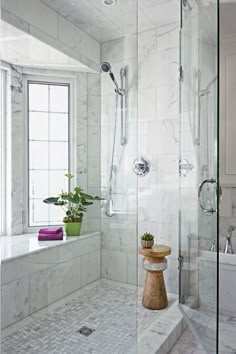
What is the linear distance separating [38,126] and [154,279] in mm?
1350

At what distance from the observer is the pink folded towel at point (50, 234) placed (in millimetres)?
1850

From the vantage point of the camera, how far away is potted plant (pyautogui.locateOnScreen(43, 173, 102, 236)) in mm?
1924

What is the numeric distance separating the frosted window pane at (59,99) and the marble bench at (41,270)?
82cm

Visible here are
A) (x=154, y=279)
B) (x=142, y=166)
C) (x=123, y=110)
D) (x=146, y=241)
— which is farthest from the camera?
(x=142, y=166)

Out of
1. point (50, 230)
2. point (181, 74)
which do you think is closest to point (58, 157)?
point (50, 230)

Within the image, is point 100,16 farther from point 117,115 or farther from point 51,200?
point 51,200

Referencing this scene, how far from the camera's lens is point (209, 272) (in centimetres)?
185

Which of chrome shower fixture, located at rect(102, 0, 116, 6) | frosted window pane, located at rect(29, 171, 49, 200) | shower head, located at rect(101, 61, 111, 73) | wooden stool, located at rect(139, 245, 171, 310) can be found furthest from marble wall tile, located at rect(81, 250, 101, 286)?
chrome shower fixture, located at rect(102, 0, 116, 6)

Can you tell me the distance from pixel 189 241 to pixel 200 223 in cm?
29

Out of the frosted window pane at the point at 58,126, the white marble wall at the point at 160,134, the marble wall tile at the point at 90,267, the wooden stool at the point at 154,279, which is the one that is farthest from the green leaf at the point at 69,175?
the white marble wall at the point at 160,134

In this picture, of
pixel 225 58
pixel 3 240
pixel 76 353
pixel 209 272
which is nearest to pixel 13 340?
pixel 76 353

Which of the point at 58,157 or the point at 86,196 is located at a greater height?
the point at 58,157

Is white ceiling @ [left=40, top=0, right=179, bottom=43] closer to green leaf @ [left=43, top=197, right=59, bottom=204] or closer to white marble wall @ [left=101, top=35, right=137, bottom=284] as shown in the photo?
white marble wall @ [left=101, top=35, right=137, bottom=284]

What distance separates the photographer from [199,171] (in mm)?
2004
